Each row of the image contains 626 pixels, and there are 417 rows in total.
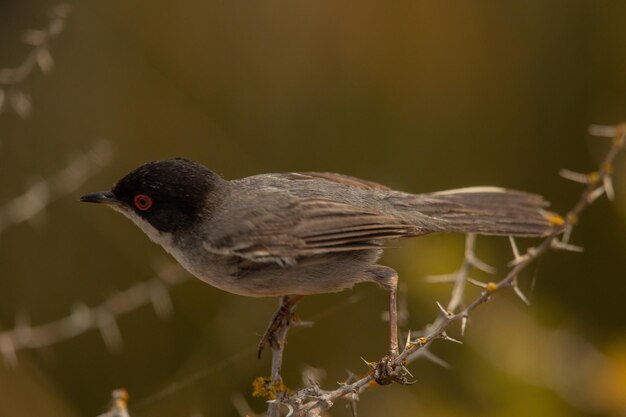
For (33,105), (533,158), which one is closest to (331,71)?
(533,158)

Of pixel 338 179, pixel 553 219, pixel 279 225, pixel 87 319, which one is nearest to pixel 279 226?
pixel 279 225

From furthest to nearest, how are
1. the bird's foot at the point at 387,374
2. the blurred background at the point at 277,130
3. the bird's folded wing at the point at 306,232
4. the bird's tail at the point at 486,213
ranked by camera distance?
the blurred background at the point at 277,130, the bird's tail at the point at 486,213, the bird's folded wing at the point at 306,232, the bird's foot at the point at 387,374

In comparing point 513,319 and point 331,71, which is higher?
point 331,71

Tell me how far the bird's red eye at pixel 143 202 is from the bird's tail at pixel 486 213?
1.33 m

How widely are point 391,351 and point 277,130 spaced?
3.67 metres

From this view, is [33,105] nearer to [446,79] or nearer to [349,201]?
[446,79]

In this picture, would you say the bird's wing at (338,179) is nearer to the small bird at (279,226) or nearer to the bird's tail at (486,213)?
the small bird at (279,226)

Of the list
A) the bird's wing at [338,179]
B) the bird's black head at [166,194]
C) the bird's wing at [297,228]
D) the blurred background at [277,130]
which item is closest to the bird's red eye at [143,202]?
the bird's black head at [166,194]

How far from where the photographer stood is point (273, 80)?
780 cm

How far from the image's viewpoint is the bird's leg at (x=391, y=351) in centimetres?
404

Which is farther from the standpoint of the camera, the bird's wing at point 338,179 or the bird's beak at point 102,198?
the bird's wing at point 338,179

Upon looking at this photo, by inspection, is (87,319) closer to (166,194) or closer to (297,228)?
(166,194)

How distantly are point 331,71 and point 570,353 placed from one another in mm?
3690

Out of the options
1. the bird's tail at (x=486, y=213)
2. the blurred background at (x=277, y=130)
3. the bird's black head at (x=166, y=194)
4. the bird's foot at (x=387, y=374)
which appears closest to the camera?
the bird's foot at (x=387, y=374)
